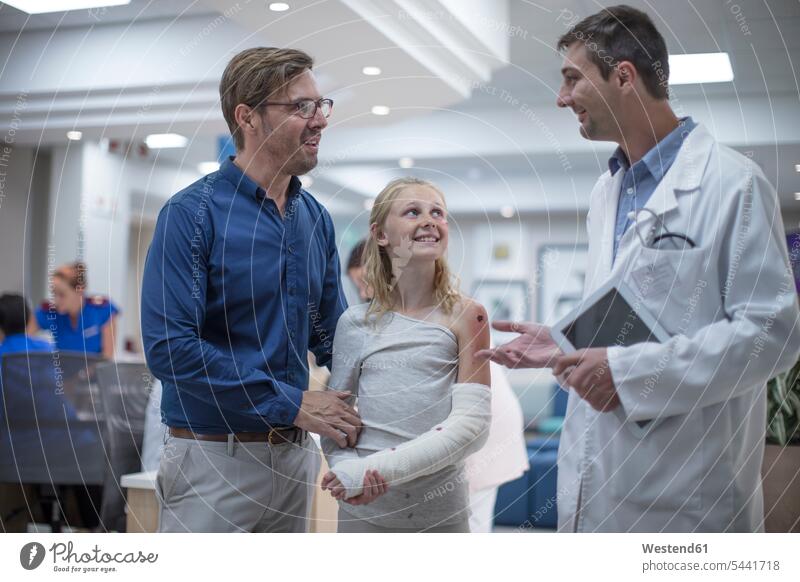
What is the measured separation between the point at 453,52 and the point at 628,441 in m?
0.88

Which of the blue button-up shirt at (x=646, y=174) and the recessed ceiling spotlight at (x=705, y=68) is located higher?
the recessed ceiling spotlight at (x=705, y=68)

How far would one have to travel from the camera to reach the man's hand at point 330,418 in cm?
163

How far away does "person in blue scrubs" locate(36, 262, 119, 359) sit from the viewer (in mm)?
2705

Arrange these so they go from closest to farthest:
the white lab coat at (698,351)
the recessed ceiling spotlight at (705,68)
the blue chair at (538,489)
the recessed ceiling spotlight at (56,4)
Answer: the white lab coat at (698,351) < the recessed ceiling spotlight at (705,68) < the blue chair at (538,489) < the recessed ceiling spotlight at (56,4)

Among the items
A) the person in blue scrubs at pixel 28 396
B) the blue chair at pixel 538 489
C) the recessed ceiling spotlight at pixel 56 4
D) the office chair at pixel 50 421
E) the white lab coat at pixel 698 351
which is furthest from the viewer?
the office chair at pixel 50 421

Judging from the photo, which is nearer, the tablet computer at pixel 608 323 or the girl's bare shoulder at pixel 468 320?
the tablet computer at pixel 608 323

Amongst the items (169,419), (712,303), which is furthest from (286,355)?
(712,303)

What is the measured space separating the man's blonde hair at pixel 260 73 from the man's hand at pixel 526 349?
24.1 inches

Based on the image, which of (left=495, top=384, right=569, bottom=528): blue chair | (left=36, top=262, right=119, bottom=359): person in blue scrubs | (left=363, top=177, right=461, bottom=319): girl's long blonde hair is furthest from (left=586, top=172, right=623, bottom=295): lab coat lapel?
(left=36, top=262, right=119, bottom=359): person in blue scrubs

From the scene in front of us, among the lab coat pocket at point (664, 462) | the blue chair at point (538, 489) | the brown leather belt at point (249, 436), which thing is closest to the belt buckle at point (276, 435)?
the brown leather belt at point (249, 436)

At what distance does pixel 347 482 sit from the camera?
1.58 m

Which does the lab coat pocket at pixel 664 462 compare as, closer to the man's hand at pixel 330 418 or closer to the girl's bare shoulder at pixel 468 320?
the girl's bare shoulder at pixel 468 320

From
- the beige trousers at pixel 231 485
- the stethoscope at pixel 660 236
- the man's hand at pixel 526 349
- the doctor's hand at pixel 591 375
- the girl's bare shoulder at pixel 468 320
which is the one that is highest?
the stethoscope at pixel 660 236
